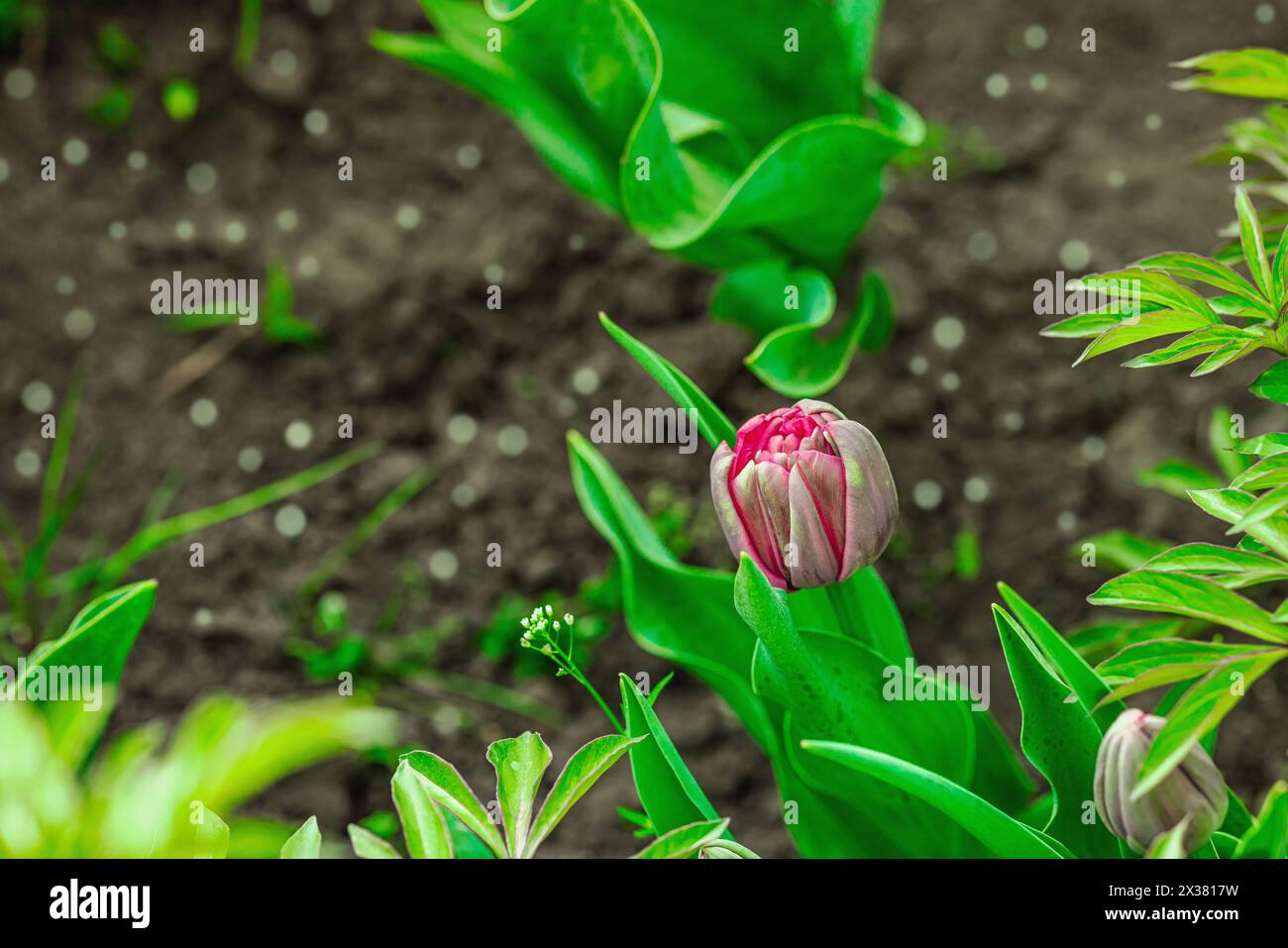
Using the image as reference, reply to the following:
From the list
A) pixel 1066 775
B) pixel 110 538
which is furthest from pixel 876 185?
pixel 110 538

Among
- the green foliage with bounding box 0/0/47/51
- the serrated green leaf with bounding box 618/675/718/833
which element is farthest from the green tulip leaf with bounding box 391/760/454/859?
the green foliage with bounding box 0/0/47/51

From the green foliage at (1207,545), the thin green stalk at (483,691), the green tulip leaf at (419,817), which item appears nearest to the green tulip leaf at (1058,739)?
the green foliage at (1207,545)

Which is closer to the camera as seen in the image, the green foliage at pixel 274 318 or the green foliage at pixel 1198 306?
the green foliage at pixel 1198 306

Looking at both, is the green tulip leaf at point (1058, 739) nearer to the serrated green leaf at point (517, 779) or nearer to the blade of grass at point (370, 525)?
the serrated green leaf at point (517, 779)

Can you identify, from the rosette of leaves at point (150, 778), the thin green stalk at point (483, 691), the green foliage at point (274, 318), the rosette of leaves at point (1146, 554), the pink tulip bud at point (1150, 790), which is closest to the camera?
the rosette of leaves at point (150, 778)

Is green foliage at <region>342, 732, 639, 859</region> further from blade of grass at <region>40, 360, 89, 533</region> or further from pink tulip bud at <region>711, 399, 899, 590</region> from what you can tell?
blade of grass at <region>40, 360, 89, 533</region>

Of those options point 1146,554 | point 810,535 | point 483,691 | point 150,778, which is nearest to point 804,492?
point 810,535

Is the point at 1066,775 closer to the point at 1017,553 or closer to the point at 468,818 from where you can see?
the point at 468,818
